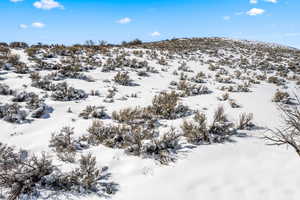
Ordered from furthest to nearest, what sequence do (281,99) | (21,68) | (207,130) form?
(21,68), (281,99), (207,130)

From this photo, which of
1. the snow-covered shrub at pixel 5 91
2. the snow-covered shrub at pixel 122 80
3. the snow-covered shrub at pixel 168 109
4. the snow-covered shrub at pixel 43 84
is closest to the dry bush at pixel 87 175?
the snow-covered shrub at pixel 168 109

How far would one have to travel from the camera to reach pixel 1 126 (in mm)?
6934

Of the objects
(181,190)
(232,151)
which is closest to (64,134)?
(181,190)

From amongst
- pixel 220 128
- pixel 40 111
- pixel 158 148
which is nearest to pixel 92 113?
pixel 40 111

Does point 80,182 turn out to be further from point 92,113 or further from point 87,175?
point 92,113

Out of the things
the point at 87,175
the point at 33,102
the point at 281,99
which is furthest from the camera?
the point at 281,99

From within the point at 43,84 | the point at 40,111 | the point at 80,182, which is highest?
the point at 43,84

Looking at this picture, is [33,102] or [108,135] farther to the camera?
[33,102]

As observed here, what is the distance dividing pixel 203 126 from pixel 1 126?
5386 mm

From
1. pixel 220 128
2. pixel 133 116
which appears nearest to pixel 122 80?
pixel 133 116

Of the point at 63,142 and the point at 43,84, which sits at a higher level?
the point at 43,84

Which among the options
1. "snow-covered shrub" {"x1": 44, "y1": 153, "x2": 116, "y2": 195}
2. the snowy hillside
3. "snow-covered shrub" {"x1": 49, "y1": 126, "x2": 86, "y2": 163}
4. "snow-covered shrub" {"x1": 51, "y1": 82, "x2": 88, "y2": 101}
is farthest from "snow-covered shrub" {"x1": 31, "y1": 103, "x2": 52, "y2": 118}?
"snow-covered shrub" {"x1": 44, "y1": 153, "x2": 116, "y2": 195}

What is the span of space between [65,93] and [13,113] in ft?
7.88

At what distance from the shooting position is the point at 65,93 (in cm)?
970
